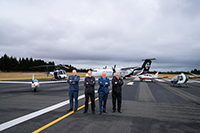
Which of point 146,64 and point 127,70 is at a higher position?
point 146,64

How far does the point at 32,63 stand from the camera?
109 metres

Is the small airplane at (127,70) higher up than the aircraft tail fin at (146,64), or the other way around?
the aircraft tail fin at (146,64)

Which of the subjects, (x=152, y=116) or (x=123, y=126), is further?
(x=152, y=116)

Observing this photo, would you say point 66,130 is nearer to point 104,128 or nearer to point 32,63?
point 104,128

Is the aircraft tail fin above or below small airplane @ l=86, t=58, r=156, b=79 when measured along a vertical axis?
above

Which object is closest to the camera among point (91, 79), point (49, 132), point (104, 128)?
point (49, 132)

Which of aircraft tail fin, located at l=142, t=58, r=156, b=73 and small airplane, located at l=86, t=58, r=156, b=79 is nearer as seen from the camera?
small airplane, located at l=86, t=58, r=156, b=79

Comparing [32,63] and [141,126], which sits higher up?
[32,63]

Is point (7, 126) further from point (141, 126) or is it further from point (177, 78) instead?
point (177, 78)

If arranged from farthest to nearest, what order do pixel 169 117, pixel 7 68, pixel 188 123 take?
pixel 7 68 → pixel 169 117 → pixel 188 123

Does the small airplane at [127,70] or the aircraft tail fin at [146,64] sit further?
the aircraft tail fin at [146,64]

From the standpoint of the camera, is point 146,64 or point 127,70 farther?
point 146,64

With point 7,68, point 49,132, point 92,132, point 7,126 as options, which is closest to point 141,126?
point 92,132

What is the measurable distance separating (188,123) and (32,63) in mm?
121872
